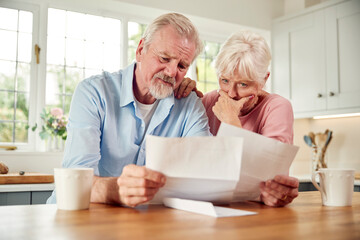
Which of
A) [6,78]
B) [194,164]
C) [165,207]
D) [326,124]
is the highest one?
[6,78]

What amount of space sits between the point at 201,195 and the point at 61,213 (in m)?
0.34

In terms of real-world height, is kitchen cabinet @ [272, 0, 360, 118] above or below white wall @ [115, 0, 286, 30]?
below

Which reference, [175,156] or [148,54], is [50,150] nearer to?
[148,54]

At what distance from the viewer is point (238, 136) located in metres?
1.01

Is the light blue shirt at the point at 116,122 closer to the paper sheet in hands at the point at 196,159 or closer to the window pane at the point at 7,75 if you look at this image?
the paper sheet in hands at the point at 196,159

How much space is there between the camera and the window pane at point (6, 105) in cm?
319

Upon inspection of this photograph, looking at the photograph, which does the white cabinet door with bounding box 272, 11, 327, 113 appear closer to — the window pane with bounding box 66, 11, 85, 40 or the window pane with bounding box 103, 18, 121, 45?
the window pane with bounding box 103, 18, 121, 45

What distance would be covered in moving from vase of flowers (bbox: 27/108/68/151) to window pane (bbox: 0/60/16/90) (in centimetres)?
34

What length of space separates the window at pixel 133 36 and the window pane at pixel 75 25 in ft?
1.47

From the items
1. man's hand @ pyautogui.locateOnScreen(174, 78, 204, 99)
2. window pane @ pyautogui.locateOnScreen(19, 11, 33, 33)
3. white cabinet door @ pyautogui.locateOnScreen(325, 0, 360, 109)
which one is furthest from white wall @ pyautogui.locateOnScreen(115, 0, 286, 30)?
man's hand @ pyautogui.locateOnScreen(174, 78, 204, 99)

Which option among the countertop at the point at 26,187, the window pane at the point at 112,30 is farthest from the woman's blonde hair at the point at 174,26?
the window pane at the point at 112,30

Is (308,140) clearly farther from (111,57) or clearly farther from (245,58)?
(245,58)

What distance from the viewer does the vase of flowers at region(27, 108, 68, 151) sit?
311 centimetres

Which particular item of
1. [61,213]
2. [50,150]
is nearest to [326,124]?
[50,150]
